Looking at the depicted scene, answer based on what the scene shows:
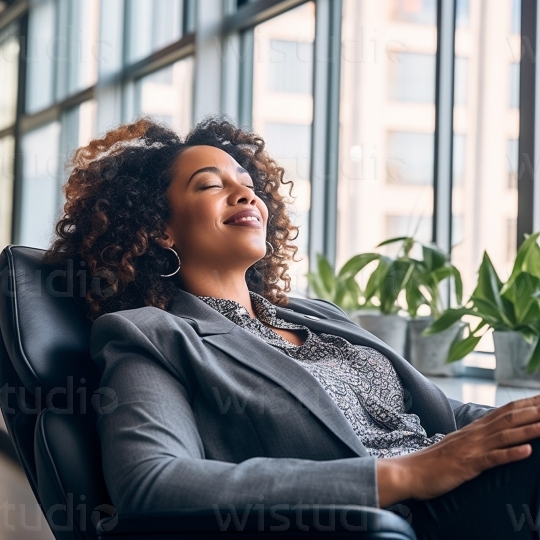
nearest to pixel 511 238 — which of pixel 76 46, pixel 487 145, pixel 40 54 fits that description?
pixel 487 145

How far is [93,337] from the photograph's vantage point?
4.48ft

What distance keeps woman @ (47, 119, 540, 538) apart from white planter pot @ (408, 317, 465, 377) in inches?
33.2

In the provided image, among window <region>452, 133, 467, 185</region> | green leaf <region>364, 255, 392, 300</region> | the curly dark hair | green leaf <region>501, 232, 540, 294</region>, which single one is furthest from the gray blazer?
window <region>452, 133, 467, 185</region>

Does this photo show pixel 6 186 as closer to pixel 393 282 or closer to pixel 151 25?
pixel 151 25

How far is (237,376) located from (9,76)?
6775 mm

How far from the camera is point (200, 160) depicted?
1.69m

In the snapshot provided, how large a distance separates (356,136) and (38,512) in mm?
1982

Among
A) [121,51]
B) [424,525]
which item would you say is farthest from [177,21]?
[424,525]

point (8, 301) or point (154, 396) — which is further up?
point (8, 301)

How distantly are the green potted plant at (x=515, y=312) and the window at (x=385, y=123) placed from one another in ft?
2.51

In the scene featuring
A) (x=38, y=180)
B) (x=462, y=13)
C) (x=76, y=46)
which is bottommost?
(x=38, y=180)

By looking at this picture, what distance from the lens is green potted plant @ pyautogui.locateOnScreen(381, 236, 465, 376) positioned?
2580 mm

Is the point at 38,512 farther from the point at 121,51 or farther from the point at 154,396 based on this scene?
the point at 121,51

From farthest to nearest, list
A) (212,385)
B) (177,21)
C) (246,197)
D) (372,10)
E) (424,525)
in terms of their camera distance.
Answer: (177,21)
(372,10)
(246,197)
(212,385)
(424,525)
